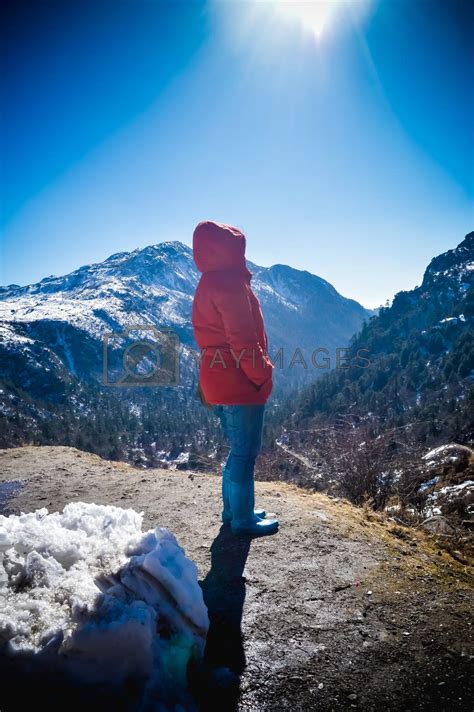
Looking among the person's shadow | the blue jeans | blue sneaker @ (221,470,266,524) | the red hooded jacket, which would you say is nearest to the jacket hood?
the red hooded jacket

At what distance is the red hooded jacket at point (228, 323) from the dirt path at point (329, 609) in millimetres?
1662

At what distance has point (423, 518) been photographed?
206 inches

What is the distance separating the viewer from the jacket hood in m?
3.90

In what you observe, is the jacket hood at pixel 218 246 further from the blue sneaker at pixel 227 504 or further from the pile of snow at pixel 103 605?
the pile of snow at pixel 103 605

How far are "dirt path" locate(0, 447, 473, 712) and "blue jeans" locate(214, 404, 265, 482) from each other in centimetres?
78

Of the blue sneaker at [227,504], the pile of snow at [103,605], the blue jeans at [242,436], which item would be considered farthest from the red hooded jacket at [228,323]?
the pile of snow at [103,605]

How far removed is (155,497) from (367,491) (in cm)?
354

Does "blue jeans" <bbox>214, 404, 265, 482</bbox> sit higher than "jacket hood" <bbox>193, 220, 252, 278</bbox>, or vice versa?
"jacket hood" <bbox>193, 220, 252, 278</bbox>

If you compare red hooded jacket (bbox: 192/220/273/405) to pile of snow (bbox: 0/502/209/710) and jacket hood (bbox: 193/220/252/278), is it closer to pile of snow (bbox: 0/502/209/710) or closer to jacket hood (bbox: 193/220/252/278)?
jacket hood (bbox: 193/220/252/278)

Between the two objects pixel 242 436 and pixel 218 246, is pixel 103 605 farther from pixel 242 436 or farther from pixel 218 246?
pixel 218 246

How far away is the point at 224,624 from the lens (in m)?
2.88

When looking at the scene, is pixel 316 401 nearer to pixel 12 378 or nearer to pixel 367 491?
pixel 367 491

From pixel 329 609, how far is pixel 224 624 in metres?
0.86

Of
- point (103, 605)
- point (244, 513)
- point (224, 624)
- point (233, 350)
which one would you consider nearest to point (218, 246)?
point (233, 350)
